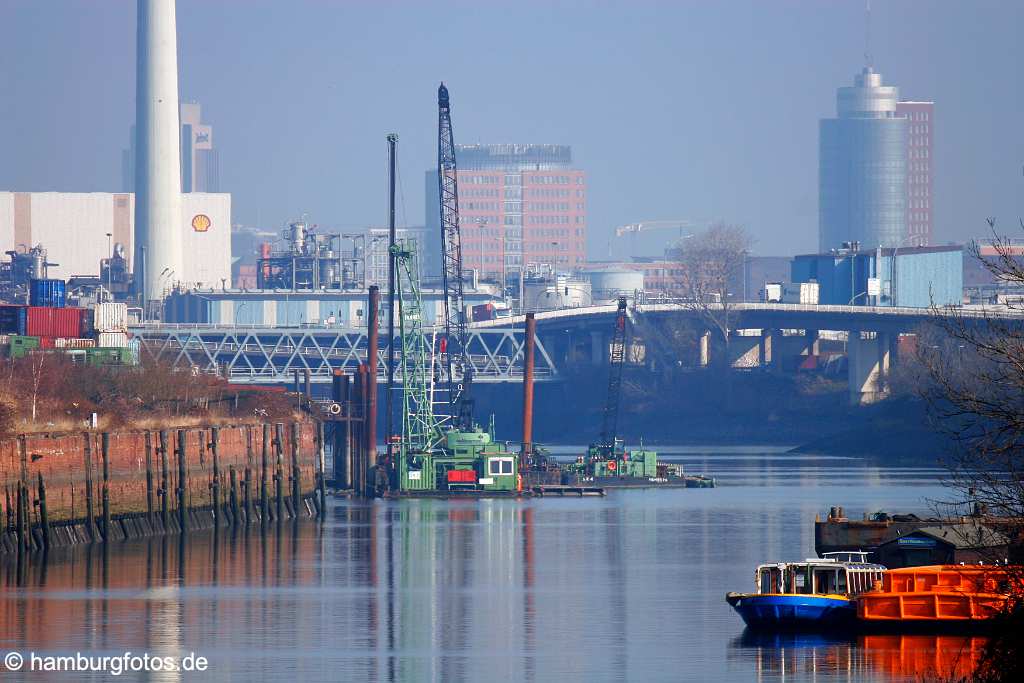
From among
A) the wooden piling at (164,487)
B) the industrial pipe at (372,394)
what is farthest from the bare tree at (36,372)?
the industrial pipe at (372,394)

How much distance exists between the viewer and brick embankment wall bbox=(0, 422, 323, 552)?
70625mm

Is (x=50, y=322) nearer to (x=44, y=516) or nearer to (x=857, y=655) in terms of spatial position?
(x=44, y=516)

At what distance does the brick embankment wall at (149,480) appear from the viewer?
7062cm

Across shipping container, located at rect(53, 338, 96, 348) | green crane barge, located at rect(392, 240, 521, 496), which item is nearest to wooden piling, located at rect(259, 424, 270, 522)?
green crane barge, located at rect(392, 240, 521, 496)

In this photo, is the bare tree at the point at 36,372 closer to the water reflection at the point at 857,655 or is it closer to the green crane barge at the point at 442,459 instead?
the green crane barge at the point at 442,459

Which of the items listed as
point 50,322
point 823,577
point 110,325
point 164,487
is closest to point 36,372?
point 164,487

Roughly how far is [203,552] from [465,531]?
16151mm

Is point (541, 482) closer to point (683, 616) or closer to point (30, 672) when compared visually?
point (683, 616)

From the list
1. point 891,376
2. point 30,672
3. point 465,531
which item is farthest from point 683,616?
point 891,376

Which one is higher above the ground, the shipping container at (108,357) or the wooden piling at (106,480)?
the shipping container at (108,357)

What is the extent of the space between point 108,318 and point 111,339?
2.37 m

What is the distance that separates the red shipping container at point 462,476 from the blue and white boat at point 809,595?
59.5 meters

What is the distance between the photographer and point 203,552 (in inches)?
3076

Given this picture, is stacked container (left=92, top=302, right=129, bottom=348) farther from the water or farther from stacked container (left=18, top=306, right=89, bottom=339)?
the water
